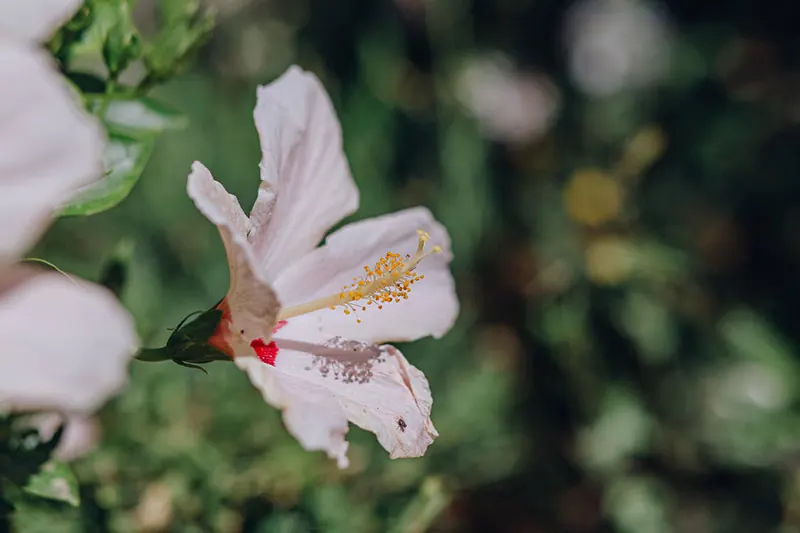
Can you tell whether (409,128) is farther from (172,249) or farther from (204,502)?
(204,502)

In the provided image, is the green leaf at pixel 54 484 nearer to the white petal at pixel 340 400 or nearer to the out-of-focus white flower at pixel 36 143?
the white petal at pixel 340 400

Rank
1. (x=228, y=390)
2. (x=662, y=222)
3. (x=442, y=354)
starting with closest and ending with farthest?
(x=228, y=390) < (x=442, y=354) < (x=662, y=222)

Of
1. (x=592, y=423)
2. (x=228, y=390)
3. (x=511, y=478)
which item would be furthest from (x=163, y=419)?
(x=592, y=423)

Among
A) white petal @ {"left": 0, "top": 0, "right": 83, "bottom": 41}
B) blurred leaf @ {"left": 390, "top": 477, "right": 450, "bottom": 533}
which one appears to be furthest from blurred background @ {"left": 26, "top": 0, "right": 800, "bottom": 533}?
white petal @ {"left": 0, "top": 0, "right": 83, "bottom": 41}

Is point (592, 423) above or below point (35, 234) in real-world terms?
below

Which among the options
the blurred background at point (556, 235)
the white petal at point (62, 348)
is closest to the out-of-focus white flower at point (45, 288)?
the white petal at point (62, 348)

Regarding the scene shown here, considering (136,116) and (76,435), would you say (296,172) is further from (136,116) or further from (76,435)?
(76,435)
